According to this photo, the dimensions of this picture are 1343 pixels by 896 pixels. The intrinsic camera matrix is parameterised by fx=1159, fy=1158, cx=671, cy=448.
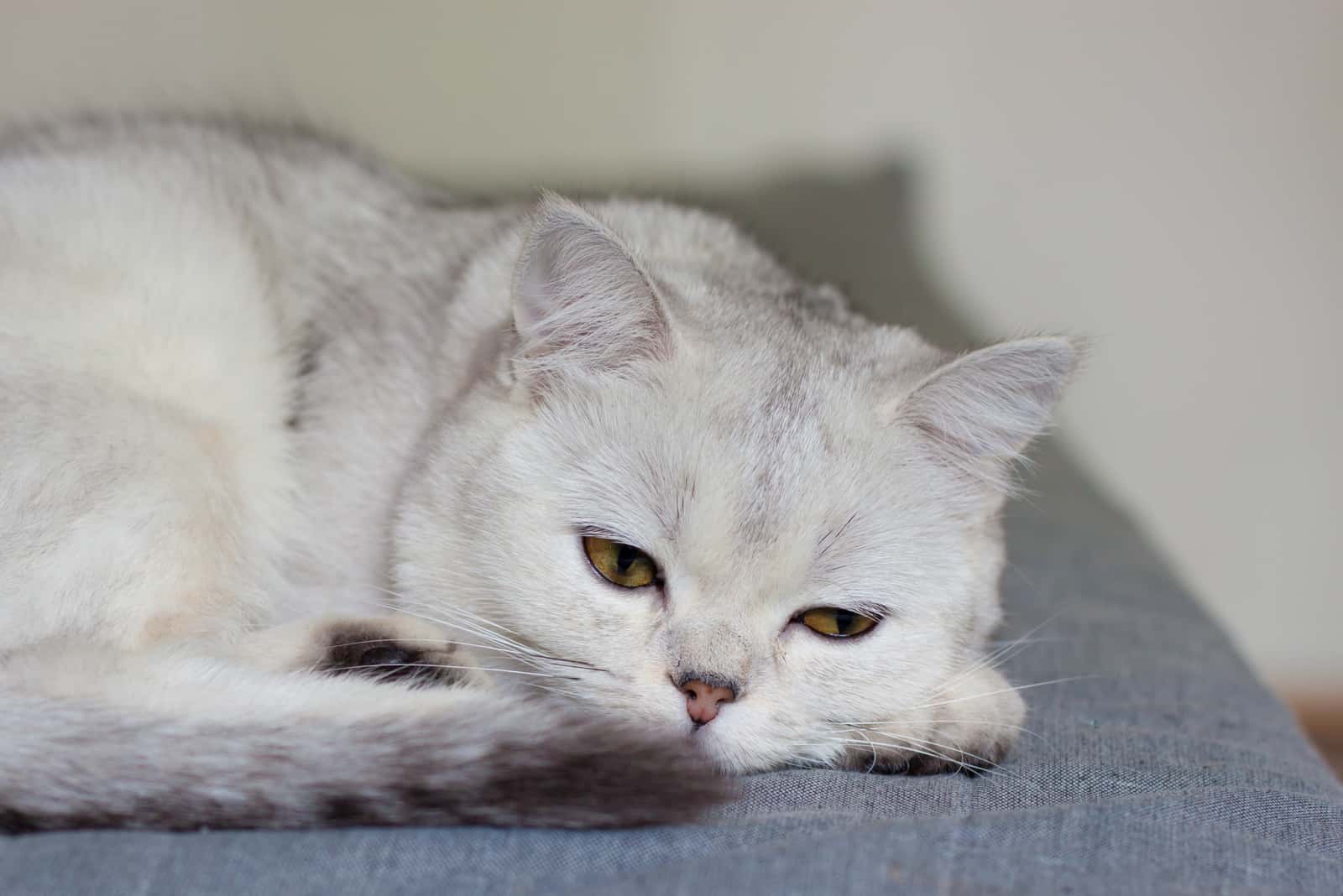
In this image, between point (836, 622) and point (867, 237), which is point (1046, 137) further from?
point (836, 622)

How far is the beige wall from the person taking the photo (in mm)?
3400

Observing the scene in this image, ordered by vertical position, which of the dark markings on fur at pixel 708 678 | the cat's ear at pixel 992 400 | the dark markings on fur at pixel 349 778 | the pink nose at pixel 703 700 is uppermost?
the cat's ear at pixel 992 400

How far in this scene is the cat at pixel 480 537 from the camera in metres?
1.14

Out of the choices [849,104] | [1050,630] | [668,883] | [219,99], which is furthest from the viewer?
[849,104]

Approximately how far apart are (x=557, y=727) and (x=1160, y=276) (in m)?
3.04

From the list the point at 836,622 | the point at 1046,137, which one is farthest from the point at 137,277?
the point at 1046,137

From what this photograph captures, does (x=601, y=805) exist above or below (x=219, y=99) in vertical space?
below

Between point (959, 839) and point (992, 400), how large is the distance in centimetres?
59

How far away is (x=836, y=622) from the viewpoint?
1.43m

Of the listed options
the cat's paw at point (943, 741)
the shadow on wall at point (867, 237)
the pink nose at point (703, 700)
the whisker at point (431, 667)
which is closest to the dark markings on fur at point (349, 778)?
the pink nose at point (703, 700)

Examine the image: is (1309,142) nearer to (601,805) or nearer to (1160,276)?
(1160,276)

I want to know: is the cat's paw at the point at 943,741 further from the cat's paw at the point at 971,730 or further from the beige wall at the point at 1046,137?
the beige wall at the point at 1046,137

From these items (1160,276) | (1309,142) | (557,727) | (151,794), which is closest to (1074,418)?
(1160,276)

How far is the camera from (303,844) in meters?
1.07
